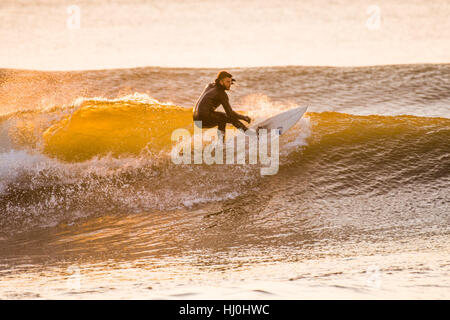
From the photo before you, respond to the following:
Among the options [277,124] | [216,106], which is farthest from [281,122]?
[216,106]

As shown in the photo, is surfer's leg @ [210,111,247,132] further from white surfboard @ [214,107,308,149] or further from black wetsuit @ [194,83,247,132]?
white surfboard @ [214,107,308,149]

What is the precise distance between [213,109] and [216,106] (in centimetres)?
7

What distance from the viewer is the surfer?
8.49 m

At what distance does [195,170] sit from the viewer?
866 cm

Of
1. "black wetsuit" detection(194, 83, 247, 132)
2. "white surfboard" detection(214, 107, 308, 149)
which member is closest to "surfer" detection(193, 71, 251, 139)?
"black wetsuit" detection(194, 83, 247, 132)

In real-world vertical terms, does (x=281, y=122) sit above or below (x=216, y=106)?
below

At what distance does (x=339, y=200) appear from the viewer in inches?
297

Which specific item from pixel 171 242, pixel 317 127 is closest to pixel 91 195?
pixel 171 242

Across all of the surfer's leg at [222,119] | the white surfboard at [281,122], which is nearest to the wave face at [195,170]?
the white surfboard at [281,122]

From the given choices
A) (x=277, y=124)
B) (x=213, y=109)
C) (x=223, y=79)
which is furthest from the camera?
(x=277, y=124)

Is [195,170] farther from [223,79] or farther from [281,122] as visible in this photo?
[281,122]
